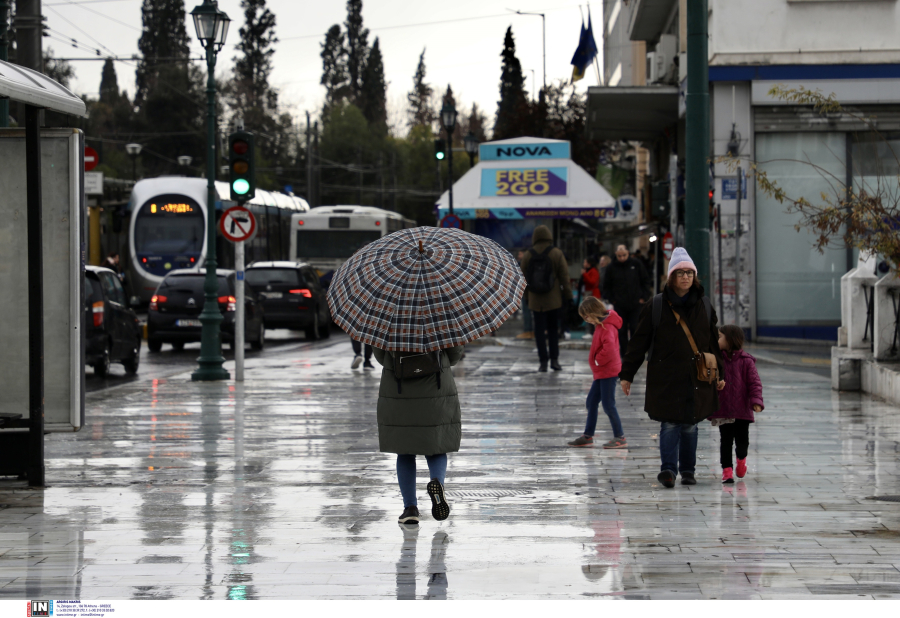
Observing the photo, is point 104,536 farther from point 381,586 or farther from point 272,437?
point 272,437

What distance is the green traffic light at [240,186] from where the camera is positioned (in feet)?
51.3

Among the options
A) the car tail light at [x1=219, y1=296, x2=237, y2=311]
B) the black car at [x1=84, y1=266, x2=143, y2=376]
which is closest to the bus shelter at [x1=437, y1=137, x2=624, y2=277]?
the car tail light at [x1=219, y1=296, x2=237, y2=311]

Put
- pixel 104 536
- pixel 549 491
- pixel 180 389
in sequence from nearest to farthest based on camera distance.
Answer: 1. pixel 104 536
2. pixel 549 491
3. pixel 180 389

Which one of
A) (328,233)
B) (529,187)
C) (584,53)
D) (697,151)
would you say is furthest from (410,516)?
(584,53)

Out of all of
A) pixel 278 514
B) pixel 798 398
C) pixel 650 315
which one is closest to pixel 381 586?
pixel 278 514

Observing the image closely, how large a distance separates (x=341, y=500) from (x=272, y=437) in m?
3.11

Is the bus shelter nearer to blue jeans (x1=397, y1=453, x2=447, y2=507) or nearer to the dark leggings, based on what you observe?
the dark leggings

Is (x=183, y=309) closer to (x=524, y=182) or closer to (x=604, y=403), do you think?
(x=524, y=182)

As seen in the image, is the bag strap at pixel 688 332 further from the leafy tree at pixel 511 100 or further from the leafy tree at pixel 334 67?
the leafy tree at pixel 334 67

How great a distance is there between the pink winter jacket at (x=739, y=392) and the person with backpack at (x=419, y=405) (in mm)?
2229

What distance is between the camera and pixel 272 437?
10492 mm

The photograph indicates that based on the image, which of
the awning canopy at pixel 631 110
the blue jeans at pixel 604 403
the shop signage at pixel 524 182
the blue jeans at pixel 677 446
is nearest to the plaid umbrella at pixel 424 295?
the blue jeans at pixel 677 446

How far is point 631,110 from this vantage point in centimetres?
2655

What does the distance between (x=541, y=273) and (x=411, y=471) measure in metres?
9.49
